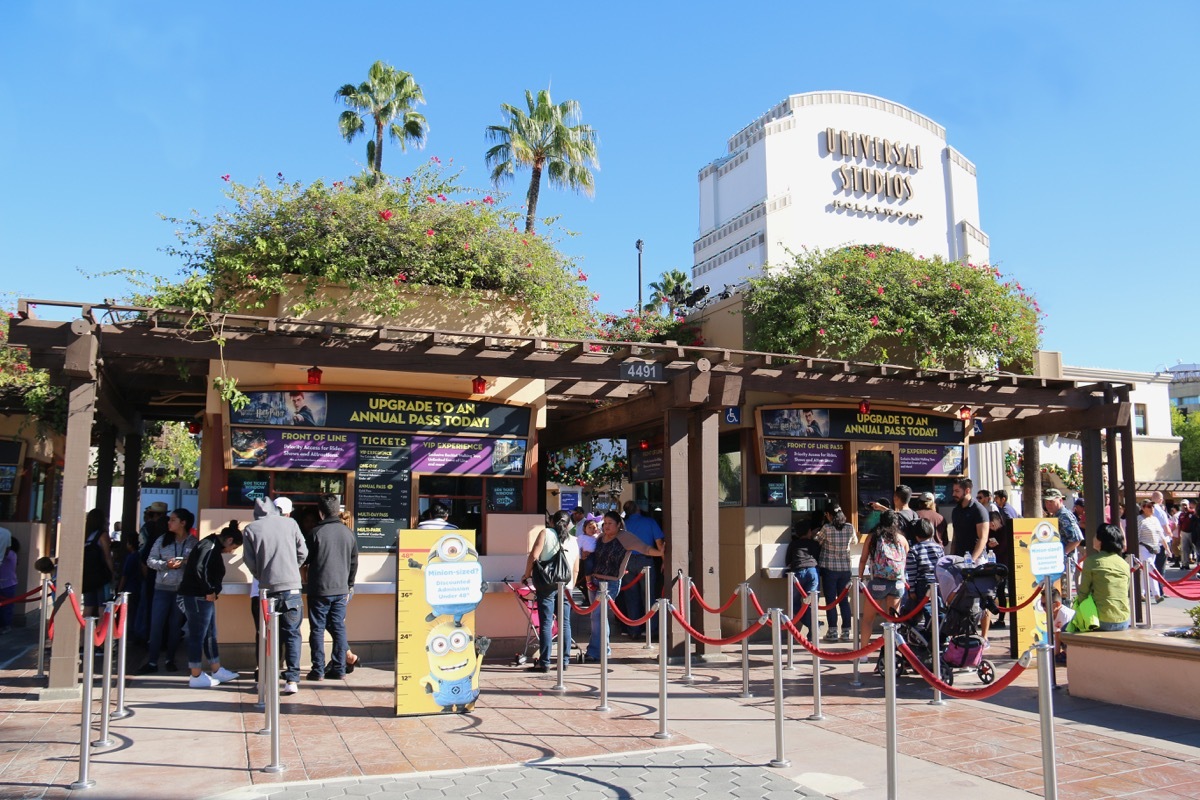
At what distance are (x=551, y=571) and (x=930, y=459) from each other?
7.70 m

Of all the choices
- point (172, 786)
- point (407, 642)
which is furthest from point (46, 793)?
point (407, 642)

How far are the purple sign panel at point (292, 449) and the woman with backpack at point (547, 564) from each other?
262cm

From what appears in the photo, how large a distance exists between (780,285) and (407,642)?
28.3 feet

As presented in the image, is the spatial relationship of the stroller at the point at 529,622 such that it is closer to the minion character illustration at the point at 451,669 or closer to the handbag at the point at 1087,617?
the minion character illustration at the point at 451,669

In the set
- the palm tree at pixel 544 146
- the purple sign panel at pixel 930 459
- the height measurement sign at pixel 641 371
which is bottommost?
the purple sign panel at pixel 930 459

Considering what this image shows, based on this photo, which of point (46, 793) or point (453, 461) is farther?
point (453, 461)

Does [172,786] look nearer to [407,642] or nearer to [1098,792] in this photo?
[407,642]

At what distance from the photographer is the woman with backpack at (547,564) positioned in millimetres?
9805

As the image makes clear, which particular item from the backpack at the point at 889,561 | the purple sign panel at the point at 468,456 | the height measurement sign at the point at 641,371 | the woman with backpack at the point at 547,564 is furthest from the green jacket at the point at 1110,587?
the purple sign panel at the point at 468,456

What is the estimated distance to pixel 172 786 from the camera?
5.74 m

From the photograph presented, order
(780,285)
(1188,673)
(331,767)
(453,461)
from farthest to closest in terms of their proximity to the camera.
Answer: (780,285) < (453,461) < (1188,673) < (331,767)

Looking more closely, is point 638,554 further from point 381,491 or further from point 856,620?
point 856,620

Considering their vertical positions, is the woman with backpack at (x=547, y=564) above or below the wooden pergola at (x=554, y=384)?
below

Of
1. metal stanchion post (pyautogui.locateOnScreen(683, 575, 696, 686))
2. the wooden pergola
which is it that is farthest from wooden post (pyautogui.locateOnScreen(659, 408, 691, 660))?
metal stanchion post (pyautogui.locateOnScreen(683, 575, 696, 686))
